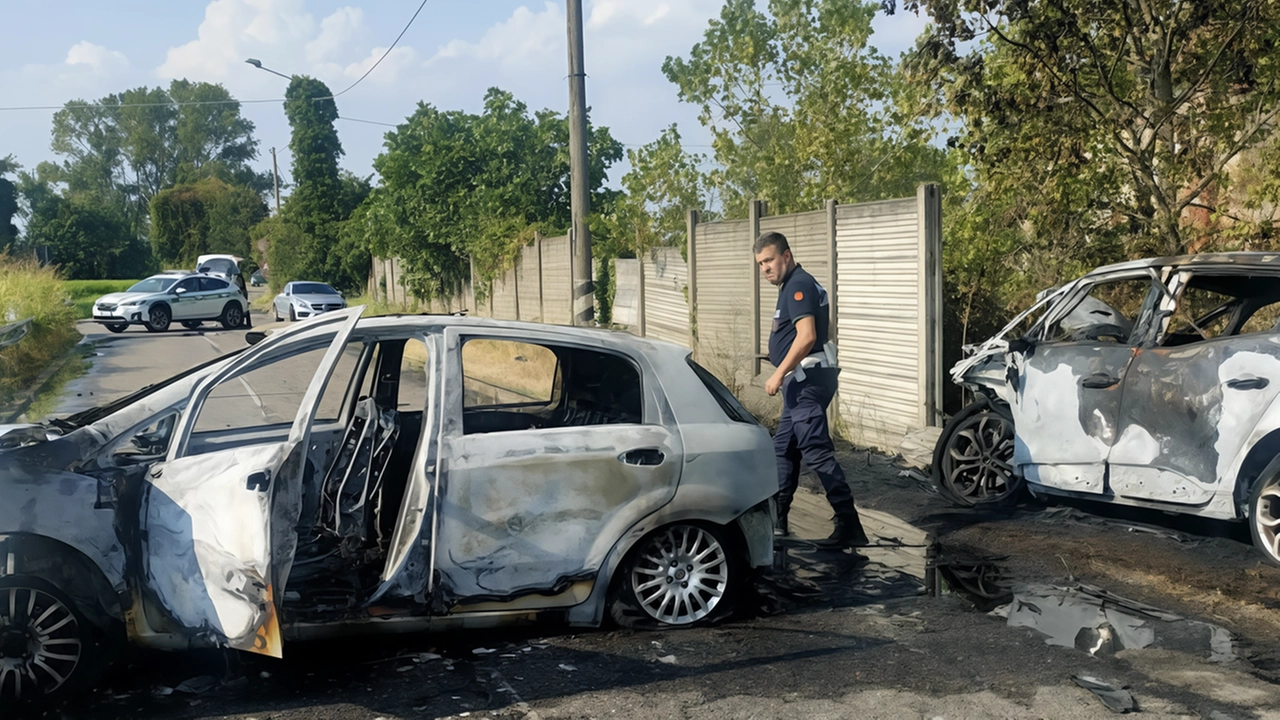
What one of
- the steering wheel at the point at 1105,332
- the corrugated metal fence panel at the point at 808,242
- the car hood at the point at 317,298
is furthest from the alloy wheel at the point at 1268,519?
the car hood at the point at 317,298

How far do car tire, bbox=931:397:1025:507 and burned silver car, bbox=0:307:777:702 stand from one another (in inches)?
122

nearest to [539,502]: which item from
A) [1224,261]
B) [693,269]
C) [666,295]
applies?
[1224,261]

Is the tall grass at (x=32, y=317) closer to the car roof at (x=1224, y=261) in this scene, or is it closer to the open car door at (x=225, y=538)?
the open car door at (x=225, y=538)

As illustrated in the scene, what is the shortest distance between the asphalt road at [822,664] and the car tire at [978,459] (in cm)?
154

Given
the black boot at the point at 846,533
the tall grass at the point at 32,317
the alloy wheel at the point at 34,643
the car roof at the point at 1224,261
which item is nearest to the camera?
the alloy wheel at the point at 34,643

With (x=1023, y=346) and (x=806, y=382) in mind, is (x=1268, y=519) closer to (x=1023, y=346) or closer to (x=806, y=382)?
(x=1023, y=346)

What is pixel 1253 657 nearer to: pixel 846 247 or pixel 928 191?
pixel 928 191

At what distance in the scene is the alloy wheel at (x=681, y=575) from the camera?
5375mm

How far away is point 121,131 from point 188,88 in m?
12.1

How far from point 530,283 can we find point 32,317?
384 inches

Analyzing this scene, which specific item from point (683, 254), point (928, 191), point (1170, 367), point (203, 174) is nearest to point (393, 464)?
point (1170, 367)

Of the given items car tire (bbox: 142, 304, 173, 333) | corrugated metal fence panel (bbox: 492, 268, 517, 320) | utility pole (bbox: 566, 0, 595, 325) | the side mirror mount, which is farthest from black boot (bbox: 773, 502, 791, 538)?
car tire (bbox: 142, 304, 173, 333)

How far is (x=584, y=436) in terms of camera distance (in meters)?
5.29

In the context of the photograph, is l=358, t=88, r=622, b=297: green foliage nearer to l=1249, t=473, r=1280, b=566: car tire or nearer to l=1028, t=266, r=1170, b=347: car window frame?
l=1028, t=266, r=1170, b=347: car window frame
